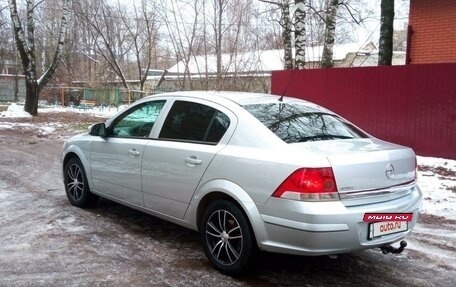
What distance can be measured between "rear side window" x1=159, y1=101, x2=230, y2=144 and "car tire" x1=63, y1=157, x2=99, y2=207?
168 cm

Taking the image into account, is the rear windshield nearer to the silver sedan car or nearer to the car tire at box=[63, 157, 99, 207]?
the silver sedan car

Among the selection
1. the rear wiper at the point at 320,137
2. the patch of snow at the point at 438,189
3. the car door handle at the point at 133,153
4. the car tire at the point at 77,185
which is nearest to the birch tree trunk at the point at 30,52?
the car tire at the point at 77,185

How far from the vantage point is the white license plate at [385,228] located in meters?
3.92

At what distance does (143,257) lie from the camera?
4.73m

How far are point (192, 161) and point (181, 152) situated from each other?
20 cm

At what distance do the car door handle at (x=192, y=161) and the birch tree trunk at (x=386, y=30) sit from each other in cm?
972

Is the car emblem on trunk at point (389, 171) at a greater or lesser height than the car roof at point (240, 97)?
lesser

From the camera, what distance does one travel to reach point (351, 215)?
3797 mm

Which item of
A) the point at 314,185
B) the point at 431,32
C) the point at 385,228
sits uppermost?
the point at 431,32

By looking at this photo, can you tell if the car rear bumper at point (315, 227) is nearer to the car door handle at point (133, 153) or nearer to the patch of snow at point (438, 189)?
the car door handle at point (133, 153)

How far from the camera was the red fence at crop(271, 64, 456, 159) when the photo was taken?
10531 millimetres

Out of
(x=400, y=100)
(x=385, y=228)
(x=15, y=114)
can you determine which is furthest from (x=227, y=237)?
(x=15, y=114)

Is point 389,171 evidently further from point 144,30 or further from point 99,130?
point 144,30

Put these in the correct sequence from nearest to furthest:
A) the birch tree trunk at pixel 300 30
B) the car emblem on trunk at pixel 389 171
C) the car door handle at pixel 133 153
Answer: the car emblem on trunk at pixel 389 171 < the car door handle at pixel 133 153 < the birch tree trunk at pixel 300 30
